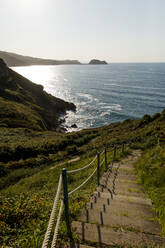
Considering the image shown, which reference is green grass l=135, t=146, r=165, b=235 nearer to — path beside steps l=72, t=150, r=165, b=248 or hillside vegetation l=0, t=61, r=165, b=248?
hillside vegetation l=0, t=61, r=165, b=248

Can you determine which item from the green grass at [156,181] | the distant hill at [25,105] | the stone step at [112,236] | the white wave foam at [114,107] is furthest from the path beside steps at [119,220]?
the white wave foam at [114,107]

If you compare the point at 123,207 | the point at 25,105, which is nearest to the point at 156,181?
the point at 123,207

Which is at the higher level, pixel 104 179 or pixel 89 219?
pixel 89 219

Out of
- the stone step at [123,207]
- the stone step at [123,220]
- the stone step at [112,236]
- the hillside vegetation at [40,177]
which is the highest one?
the stone step at [112,236]

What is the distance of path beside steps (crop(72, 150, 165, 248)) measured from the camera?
365 cm

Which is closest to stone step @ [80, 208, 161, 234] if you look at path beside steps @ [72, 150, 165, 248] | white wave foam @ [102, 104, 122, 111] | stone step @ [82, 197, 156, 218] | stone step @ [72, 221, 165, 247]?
path beside steps @ [72, 150, 165, 248]

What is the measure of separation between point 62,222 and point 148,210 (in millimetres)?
2696

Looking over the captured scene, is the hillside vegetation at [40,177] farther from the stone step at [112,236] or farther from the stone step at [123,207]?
the stone step at [112,236]

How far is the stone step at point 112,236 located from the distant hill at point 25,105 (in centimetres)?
3724

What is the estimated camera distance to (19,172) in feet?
51.8

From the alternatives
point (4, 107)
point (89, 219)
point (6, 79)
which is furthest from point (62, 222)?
point (6, 79)

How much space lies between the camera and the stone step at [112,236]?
360cm

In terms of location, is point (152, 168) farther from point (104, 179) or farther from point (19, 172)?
point (19, 172)

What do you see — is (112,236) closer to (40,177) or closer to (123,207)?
Result: (123,207)
